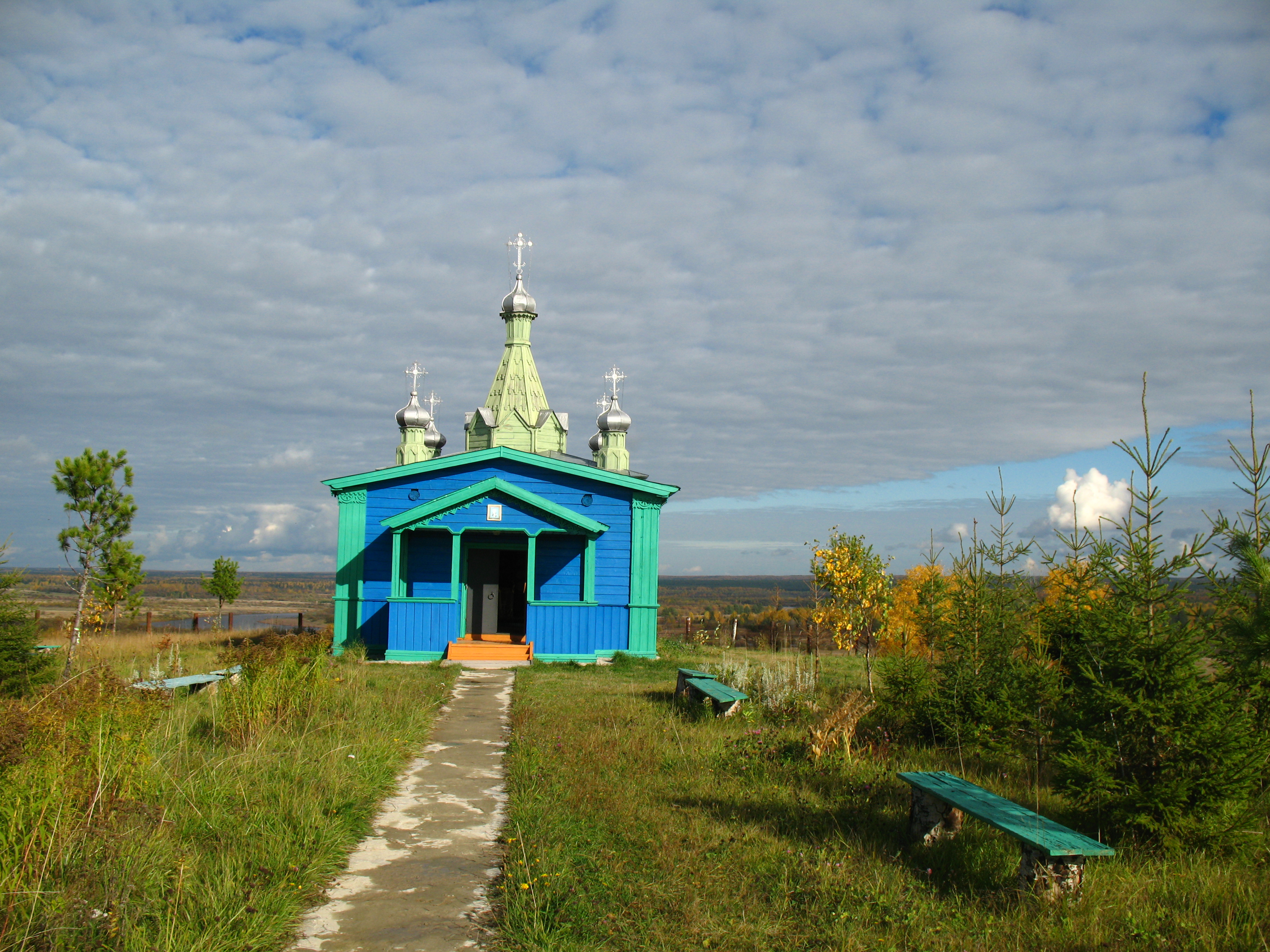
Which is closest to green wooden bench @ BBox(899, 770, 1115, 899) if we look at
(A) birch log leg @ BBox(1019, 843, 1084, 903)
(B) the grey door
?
(A) birch log leg @ BBox(1019, 843, 1084, 903)

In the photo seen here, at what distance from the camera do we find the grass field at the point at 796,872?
4.27 m

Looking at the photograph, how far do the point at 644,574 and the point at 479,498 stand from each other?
3928 millimetres

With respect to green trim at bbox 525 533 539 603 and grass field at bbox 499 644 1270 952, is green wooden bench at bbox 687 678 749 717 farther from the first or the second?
green trim at bbox 525 533 539 603

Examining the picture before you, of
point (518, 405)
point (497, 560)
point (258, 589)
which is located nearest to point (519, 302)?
point (518, 405)

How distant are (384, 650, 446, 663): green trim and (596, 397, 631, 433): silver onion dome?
996cm

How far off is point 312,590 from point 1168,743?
469ft

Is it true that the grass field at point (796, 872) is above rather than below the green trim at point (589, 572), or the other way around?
below

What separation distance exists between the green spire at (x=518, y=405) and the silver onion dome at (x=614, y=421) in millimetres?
1125

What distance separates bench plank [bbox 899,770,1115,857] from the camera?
4.45 metres

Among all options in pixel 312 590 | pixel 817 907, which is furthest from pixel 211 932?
pixel 312 590

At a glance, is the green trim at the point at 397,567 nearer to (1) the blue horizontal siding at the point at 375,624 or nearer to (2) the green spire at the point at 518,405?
(1) the blue horizontal siding at the point at 375,624

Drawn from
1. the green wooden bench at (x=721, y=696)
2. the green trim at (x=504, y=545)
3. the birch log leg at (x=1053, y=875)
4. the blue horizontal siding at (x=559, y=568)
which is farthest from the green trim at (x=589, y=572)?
the birch log leg at (x=1053, y=875)

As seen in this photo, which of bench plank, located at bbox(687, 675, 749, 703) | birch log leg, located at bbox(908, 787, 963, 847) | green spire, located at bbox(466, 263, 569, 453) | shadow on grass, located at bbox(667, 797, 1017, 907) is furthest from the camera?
green spire, located at bbox(466, 263, 569, 453)

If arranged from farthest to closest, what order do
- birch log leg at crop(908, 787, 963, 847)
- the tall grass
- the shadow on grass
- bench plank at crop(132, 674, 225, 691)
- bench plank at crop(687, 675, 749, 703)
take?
bench plank at crop(687, 675, 749, 703), bench plank at crop(132, 674, 225, 691), birch log leg at crop(908, 787, 963, 847), the shadow on grass, the tall grass
